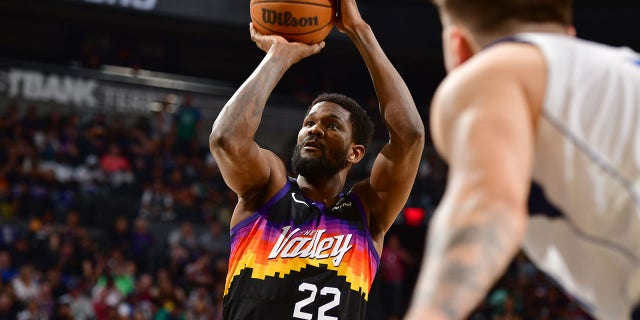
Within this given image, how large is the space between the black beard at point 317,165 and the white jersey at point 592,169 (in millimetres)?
2255

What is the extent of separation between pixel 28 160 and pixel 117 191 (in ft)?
5.79

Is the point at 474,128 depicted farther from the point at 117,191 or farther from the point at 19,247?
the point at 117,191

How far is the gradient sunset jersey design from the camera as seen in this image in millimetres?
3621

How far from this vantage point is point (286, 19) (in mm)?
4121

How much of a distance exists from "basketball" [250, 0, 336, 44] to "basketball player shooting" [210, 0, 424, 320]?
0.21 ft

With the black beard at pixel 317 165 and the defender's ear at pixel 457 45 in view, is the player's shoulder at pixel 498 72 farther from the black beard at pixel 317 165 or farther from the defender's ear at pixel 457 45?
the black beard at pixel 317 165

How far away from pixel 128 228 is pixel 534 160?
12.6 meters

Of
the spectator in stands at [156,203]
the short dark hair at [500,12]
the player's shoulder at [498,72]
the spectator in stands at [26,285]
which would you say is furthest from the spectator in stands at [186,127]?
the player's shoulder at [498,72]

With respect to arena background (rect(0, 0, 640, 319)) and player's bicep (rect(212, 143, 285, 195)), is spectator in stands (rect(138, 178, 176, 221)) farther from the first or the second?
player's bicep (rect(212, 143, 285, 195))

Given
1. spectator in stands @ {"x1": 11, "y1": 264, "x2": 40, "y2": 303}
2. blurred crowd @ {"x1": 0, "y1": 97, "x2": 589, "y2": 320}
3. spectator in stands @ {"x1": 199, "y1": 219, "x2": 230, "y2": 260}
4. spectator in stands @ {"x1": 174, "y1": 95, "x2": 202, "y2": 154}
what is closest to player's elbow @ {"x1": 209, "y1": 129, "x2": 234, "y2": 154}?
blurred crowd @ {"x1": 0, "y1": 97, "x2": 589, "y2": 320}

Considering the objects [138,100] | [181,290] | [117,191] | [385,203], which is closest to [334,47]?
[138,100]

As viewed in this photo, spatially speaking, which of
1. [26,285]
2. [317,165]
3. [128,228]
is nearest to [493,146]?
[317,165]

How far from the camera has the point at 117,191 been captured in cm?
1461

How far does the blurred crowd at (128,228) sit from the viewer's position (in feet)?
39.1
